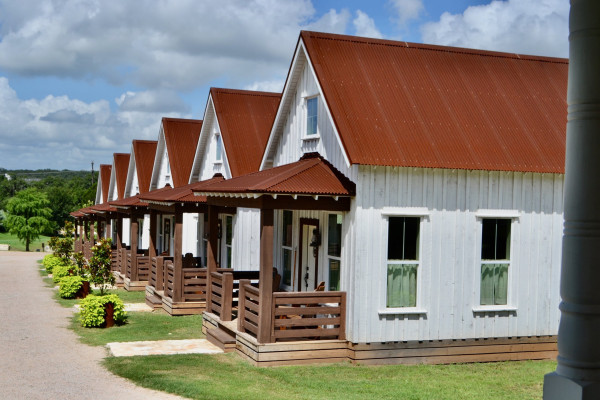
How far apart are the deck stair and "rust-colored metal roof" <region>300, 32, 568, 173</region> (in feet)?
15.2

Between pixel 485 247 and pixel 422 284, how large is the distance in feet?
5.26

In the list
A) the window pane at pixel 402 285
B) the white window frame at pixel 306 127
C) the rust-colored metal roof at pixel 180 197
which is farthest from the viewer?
the rust-colored metal roof at pixel 180 197

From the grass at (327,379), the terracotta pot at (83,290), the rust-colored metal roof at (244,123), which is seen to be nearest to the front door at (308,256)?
the grass at (327,379)

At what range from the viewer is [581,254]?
3.94m

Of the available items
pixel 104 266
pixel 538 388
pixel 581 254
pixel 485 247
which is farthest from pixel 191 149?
pixel 581 254

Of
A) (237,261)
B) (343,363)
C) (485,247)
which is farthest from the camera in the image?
(237,261)

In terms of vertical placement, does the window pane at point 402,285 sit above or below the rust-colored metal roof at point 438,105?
below

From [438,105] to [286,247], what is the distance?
546 cm

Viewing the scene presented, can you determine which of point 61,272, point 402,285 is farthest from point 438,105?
point 61,272

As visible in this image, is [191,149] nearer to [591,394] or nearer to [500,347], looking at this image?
[500,347]

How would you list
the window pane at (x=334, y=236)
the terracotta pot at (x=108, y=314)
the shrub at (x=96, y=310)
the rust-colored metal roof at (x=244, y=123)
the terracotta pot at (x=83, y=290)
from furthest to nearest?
the terracotta pot at (x=83, y=290)
the rust-colored metal roof at (x=244, y=123)
the terracotta pot at (x=108, y=314)
the shrub at (x=96, y=310)
the window pane at (x=334, y=236)

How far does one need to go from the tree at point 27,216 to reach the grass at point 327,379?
52.4 meters

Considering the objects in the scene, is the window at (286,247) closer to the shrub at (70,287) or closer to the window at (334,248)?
the window at (334,248)

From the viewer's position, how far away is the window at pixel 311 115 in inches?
625
